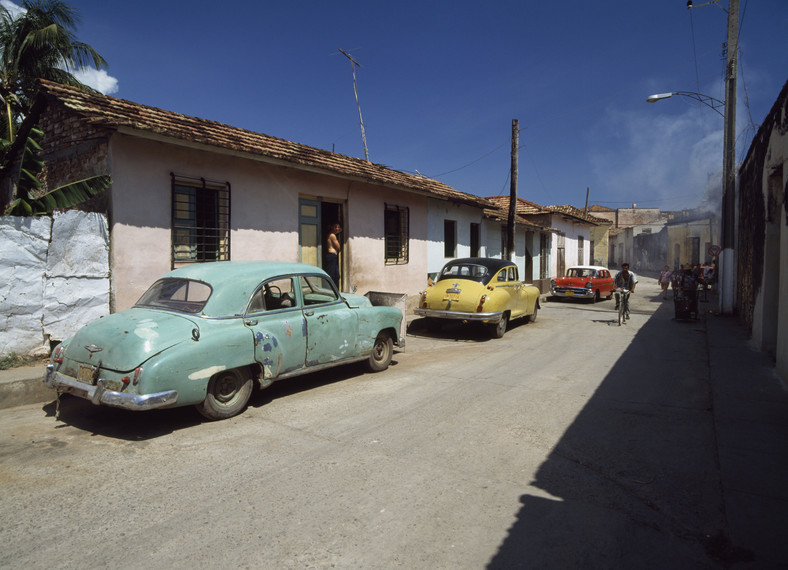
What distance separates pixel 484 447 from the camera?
4.33 metres

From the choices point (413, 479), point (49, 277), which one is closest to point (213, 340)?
point (413, 479)

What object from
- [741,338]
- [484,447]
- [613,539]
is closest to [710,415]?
[484,447]

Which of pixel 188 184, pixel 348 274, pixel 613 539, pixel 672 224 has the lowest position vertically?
pixel 613 539

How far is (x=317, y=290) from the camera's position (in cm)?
651

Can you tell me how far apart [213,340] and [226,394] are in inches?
27.0

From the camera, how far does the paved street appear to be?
2787 millimetres

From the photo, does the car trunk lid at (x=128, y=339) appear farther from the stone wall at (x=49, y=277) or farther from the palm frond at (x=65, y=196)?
the palm frond at (x=65, y=196)

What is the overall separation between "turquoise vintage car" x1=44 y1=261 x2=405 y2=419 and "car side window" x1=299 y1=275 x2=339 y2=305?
14 millimetres

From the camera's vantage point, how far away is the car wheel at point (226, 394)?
490 cm

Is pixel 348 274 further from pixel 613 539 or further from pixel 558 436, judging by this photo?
pixel 613 539

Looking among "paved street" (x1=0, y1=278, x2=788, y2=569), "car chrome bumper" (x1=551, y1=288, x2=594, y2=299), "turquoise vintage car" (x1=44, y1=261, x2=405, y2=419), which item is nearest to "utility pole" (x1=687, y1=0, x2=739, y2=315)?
"car chrome bumper" (x1=551, y1=288, x2=594, y2=299)

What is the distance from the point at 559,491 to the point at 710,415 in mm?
2860

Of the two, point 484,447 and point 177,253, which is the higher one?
point 177,253

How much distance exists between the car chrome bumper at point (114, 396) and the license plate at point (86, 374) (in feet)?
0.12
